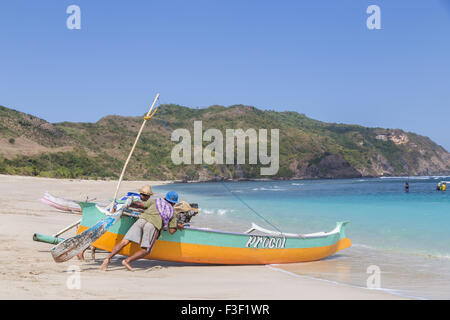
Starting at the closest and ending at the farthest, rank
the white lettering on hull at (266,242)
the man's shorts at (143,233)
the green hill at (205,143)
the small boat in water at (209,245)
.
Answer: the man's shorts at (143,233) → the small boat in water at (209,245) → the white lettering on hull at (266,242) → the green hill at (205,143)

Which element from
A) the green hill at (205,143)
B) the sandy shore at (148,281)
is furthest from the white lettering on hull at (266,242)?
the green hill at (205,143)

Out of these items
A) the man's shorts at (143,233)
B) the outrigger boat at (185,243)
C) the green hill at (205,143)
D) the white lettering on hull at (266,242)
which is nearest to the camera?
the outrigger boat at (185,243)

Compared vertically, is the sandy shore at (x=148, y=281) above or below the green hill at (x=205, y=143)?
below

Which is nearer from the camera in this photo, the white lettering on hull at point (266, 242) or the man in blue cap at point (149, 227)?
the man in blue cap at point (149, 227)

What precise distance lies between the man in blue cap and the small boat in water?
21 cm

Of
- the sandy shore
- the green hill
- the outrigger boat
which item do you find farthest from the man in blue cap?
the green hill

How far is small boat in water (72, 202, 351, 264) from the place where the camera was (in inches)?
277

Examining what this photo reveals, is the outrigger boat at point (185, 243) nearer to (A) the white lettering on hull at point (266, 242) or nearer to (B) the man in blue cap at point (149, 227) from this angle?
(A) the white lettering on hull at point (266, 242)

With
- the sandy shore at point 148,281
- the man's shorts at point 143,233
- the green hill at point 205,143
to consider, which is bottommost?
the sandy shore at point 148,281

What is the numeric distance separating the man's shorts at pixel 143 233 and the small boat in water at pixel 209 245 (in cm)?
23

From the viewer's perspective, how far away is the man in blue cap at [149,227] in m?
6.83
